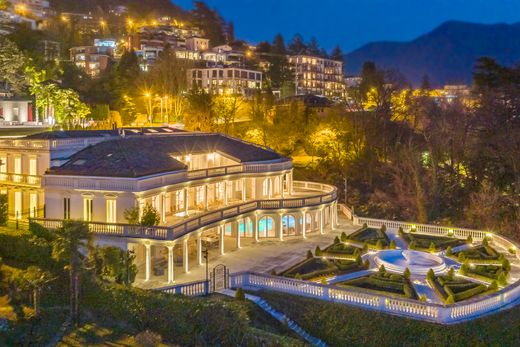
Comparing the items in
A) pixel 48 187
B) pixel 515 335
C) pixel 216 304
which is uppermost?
pixel 48 187

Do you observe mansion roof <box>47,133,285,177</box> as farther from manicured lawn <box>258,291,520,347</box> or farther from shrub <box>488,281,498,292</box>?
shrub <box>488,281,498,292</box>

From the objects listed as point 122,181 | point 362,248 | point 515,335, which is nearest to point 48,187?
point 122,181

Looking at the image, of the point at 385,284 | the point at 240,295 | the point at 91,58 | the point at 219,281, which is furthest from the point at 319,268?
the point at 91,58

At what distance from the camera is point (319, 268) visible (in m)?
33.8

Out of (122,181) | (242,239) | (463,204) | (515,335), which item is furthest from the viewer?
(463,204)

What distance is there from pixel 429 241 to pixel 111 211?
2281cm

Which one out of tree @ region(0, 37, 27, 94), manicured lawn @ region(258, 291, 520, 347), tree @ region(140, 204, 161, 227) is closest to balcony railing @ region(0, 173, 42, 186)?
tree @ region(140, 204, 161, 227)

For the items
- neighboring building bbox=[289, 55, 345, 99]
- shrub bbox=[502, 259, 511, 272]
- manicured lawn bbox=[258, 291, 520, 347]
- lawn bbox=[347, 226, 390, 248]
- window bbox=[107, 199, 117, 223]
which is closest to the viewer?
manicured lawn bbox=[258, 291, 520, 347]

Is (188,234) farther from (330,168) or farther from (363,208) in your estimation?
(330,168)

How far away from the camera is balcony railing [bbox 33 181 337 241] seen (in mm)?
31328

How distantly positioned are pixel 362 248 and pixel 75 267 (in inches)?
852

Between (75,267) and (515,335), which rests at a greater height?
(75,267)

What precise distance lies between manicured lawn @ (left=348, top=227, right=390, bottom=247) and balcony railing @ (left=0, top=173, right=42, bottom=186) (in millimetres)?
22445

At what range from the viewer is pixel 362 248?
3853cm
